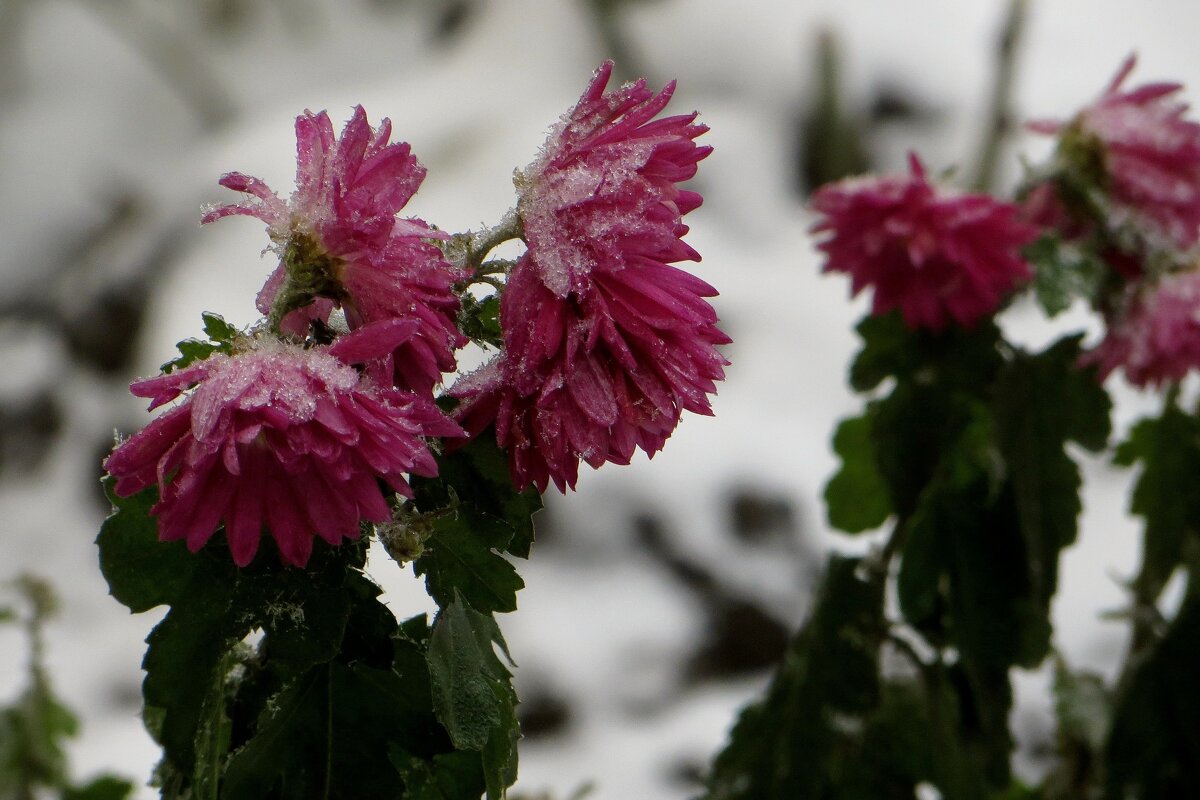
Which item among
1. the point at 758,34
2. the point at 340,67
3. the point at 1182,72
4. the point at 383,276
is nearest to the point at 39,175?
the point at 340,67

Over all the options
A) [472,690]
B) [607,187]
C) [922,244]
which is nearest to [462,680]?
[472,690]

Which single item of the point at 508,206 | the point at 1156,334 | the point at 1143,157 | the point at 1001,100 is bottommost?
the point at 1156,334

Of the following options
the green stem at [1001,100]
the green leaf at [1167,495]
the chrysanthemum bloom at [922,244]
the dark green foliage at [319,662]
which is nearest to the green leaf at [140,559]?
the dark green foliage at [319,662]

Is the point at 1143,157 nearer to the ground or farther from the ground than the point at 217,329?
farther from the ground

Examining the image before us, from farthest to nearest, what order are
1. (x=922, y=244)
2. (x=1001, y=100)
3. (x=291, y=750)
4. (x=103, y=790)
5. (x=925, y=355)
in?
(x=1001, y=100) < (x=103, y=790) < (x=925, y=355) < (x=922, y=244) < (x=291, y=750)

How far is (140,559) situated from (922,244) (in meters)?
0.56

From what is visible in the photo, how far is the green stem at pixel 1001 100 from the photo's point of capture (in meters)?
2.58

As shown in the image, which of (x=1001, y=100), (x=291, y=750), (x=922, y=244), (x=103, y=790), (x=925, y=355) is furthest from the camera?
(x=1001, y=100)

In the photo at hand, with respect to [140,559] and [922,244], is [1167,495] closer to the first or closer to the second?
[922,244]

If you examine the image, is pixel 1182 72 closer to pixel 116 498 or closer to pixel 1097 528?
pixel 1097 528

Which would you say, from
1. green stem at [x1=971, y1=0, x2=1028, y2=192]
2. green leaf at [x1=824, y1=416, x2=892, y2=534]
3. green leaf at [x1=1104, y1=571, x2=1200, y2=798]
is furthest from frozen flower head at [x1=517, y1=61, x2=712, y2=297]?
green stem at [x1=971, y1=0, x2=1028, y2=192]

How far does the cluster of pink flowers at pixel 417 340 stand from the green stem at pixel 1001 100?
2327 mm

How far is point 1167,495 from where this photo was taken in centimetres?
103

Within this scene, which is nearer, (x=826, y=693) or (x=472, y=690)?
(x=472, y=690)
